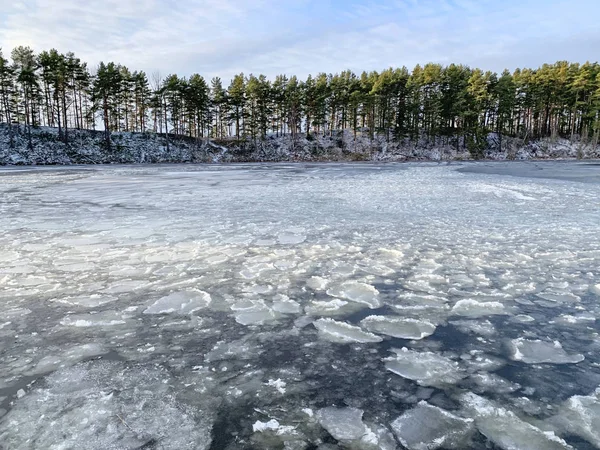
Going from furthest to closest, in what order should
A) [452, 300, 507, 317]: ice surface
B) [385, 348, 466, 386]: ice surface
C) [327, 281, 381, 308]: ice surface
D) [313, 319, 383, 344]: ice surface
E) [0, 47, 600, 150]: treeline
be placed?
[0, 47, 600, 150]: treeline → [327, 281, 381, 308]: ice surface → [452, 300, 507, 317]: ice surface → [313, 319, 383, 344]: ice surface → [385, 348, 466, 386]: ice surface

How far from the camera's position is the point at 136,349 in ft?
8.02

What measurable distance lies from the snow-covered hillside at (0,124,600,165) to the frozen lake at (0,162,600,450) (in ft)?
129

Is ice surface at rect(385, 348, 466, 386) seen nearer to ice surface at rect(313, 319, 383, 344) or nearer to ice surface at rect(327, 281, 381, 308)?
ice surface at rect(313, 319, 383, 344)

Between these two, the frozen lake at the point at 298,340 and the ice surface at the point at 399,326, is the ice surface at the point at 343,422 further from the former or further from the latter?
the ice surface at the point at 399,326

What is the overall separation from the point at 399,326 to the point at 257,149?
47.0 m

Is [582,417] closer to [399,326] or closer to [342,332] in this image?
[399,326]

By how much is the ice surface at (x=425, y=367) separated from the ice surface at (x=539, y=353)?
19.2 inches

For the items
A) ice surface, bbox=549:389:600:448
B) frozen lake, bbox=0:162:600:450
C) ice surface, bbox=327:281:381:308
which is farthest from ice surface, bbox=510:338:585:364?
ice surface, bbox=327:281:381:308

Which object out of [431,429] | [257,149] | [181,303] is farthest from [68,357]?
[257,149]

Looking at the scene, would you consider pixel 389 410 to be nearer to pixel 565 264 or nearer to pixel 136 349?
pixel 136 349

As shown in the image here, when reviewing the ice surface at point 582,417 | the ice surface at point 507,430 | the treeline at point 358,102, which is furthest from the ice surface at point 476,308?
the treeline at point 358,102

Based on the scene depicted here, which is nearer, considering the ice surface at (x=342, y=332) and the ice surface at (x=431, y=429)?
the ice surface at (x=431, y=429)

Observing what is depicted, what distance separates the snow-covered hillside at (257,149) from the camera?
39.2 m

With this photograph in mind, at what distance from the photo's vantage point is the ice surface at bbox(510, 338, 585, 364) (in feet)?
7.61
